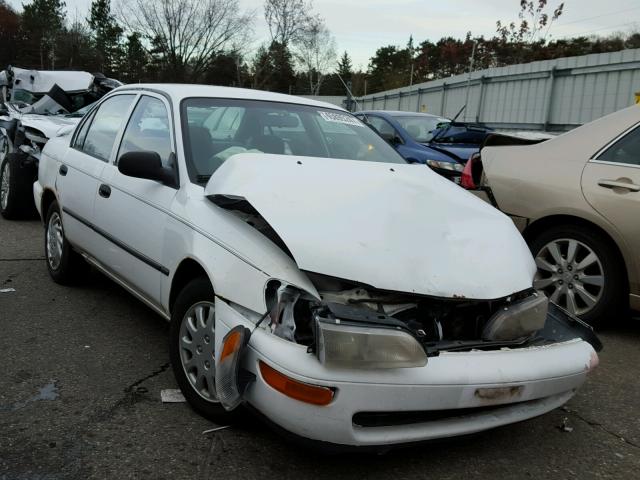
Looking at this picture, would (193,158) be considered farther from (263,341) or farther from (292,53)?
(292,53)

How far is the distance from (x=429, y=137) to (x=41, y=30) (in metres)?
62.3

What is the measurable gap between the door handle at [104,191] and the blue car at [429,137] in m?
4.37

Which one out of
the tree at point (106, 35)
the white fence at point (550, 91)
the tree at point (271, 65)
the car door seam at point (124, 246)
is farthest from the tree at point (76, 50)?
the car door seam at point (124, 246)

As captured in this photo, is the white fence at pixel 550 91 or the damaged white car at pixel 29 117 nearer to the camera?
the damaged white car at pixel 29 117

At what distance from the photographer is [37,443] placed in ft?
8.32

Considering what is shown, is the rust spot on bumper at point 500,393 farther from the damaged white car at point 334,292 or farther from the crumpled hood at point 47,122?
the crumpled hood at point 47,122

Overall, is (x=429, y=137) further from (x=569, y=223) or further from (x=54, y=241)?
(x=54, y=241)

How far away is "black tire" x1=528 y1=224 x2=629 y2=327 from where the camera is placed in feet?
13.1

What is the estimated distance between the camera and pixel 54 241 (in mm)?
4820

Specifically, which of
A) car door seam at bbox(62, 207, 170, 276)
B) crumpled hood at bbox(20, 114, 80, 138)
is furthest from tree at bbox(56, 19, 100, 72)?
car door seam at bbox(62, 207, 170, 276)

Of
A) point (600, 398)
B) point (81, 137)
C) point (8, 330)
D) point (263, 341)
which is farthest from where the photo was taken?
point (81, 137)

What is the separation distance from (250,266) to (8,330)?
2231 millimetres

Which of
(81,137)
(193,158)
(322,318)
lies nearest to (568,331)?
(322,318)

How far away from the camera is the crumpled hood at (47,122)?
23.5 feet
